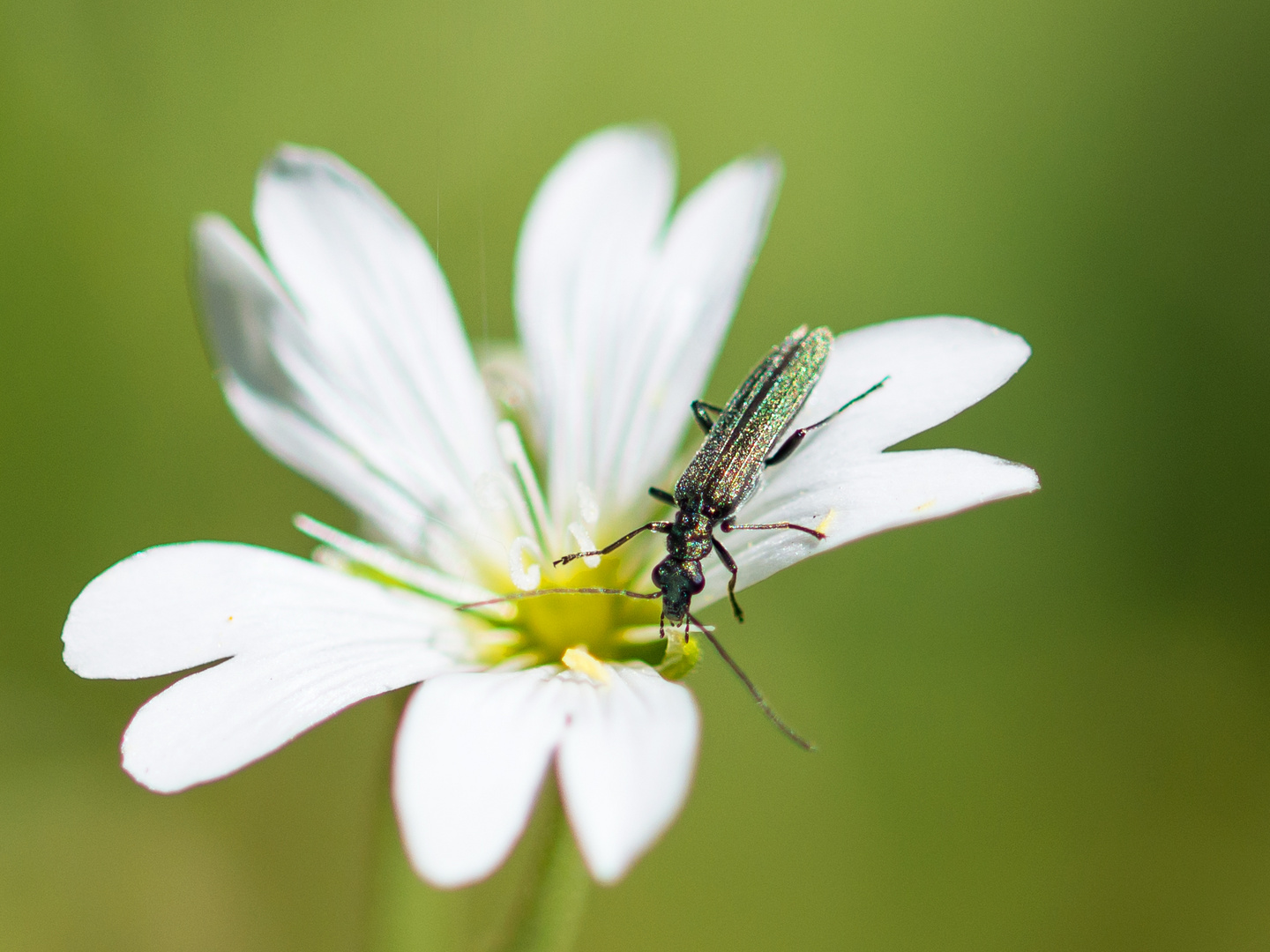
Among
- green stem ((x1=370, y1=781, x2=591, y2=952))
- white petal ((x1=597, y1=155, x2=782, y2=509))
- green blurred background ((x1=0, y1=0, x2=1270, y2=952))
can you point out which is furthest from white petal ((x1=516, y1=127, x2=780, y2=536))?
green blurred background ((x1=0, y1=0, x2=1270, y2=952))

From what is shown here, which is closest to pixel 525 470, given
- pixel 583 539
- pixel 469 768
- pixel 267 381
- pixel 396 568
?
pixel 583 539

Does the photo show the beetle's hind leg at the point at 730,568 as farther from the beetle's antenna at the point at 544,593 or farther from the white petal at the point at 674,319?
the white petal at the point at 674,319

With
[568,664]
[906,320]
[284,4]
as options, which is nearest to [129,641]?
[568,664]

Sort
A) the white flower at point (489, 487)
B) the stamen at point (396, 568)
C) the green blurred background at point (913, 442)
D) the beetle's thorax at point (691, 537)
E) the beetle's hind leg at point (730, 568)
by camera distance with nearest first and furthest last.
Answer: the white flower at point (489, 487)
the beetle's hind leg at point (730, 568)
the stamen at point (396, 568)
the beetle's thorax at point (691, 537)
the green blurred background at point (913, 442)

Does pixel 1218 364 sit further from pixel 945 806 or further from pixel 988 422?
pixel 945 806

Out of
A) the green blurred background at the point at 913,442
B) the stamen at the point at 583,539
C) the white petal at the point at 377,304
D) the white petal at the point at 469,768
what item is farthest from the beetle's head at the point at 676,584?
the green blurred background at the point at 913,442

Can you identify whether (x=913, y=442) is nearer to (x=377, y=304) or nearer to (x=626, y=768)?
(x=377, y=304)
